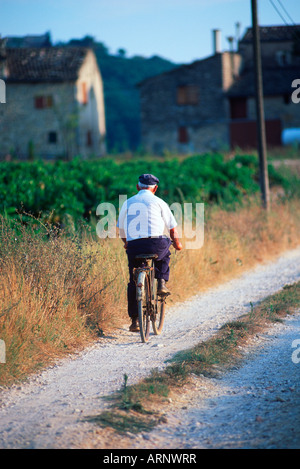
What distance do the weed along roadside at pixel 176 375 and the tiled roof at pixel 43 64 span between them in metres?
43.6

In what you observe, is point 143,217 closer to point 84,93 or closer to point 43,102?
point 43,102

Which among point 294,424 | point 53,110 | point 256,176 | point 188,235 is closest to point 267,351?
point 294,424

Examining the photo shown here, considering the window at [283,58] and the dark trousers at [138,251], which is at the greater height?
the window at [283,58]

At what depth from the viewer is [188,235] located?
1188cm

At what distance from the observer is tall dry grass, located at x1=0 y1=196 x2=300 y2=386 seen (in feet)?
21.4

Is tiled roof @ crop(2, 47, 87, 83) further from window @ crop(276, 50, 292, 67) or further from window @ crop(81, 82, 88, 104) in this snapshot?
window @ crop(276, 50, 292, 67)

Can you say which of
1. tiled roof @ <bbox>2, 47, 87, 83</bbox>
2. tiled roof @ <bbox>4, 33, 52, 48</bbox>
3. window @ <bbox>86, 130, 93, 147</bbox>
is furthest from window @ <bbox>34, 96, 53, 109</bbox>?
tiled roof @ <bbox>4, 33, 52, 48</bbox>

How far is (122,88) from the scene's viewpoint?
3044 inches

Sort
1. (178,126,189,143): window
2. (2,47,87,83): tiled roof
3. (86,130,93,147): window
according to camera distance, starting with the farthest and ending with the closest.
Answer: (178,126,189,143): window → (86,130,93,147): window → (2,47,87,83): tiled roof

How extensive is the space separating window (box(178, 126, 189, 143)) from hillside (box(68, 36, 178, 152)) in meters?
12.5

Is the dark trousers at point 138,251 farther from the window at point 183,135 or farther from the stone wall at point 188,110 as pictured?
Result: the window at point 183,135

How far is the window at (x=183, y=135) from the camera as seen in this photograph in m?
55.4

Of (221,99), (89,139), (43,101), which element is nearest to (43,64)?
(43,101)

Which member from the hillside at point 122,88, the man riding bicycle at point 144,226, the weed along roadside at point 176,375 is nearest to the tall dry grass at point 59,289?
the man riding bicycle at point 144,226
